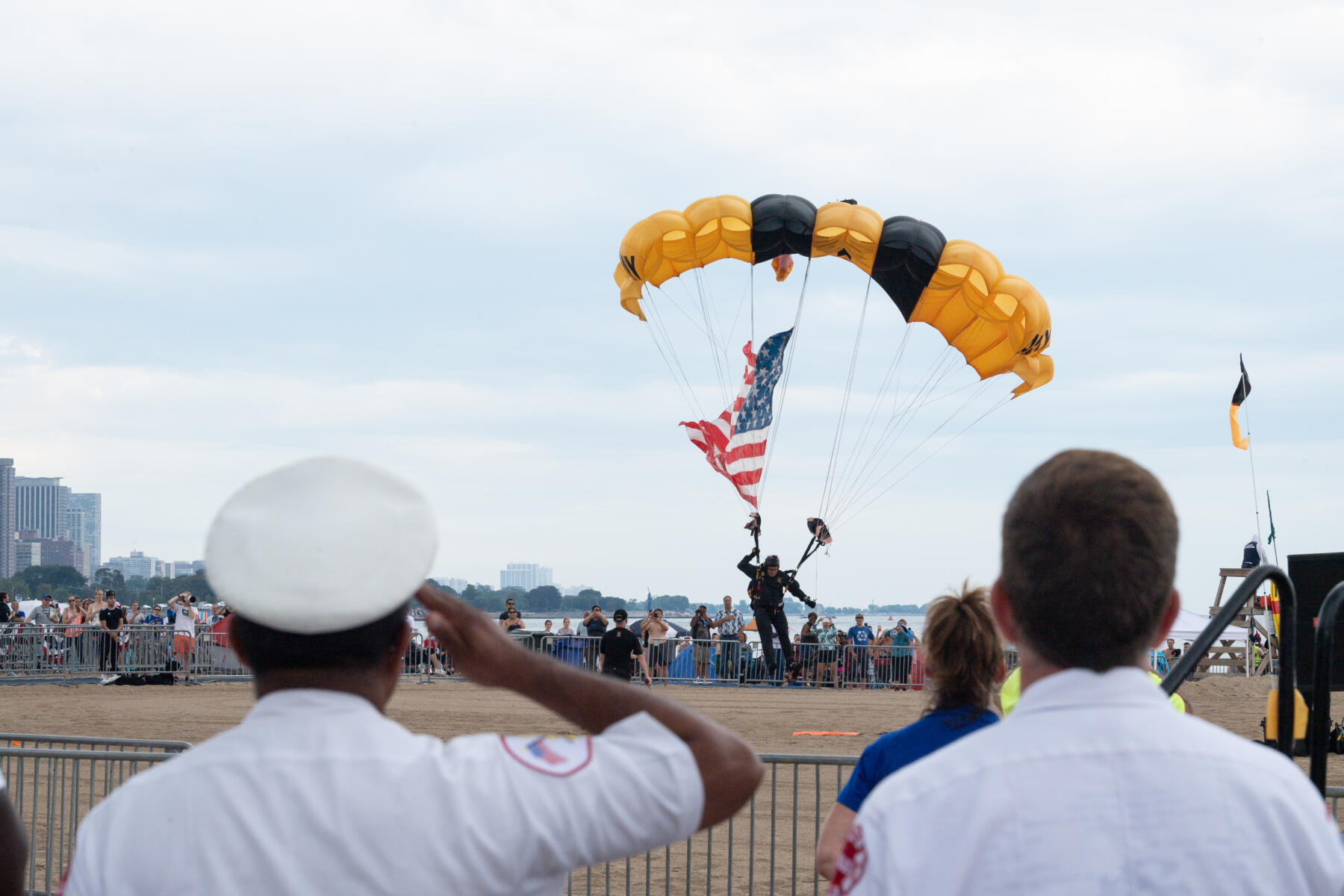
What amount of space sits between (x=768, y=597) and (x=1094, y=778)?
18.6m

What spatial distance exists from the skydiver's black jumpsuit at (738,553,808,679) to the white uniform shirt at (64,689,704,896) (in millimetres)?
18016

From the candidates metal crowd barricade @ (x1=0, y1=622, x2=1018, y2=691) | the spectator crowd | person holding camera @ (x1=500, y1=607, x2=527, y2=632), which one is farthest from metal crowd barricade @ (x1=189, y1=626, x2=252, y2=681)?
person holding camera @ (x1=500, y1=607, x2=527, y2=632)

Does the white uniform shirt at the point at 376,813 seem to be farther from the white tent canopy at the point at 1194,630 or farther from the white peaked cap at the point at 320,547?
the white tent canopy at the point at 1194,630

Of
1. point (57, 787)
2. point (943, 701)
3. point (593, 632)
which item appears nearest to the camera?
point (943, 701)

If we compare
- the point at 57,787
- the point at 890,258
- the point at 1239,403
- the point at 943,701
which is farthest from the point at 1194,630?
the point at 943,701

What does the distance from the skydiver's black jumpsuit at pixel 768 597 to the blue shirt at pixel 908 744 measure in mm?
16180

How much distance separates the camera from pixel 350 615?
62.3 inches

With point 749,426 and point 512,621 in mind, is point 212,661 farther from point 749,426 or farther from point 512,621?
point 749,426

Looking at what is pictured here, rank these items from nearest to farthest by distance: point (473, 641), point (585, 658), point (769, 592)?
point (473, 641)
point (769, 592)
point (585, 658)

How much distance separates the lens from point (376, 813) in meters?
1.52

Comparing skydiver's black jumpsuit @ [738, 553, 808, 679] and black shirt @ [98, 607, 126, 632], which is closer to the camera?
skydiver's black jumpsuit @ [738, 553, 808, 679]

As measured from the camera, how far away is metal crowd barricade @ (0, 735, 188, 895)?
6.47m

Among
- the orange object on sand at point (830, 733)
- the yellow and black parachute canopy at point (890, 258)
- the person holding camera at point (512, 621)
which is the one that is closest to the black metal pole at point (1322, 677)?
the orange object on sand at point (830, 733)

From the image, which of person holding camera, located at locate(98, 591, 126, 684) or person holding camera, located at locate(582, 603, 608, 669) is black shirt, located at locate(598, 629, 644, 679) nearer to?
person holding camera, located at locate(582, 603, 608, 669)
